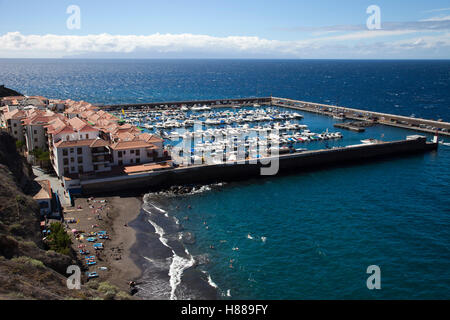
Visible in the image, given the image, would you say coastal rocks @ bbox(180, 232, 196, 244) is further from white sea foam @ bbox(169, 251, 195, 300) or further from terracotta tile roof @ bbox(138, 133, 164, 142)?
terracotta tile roof @ bbox(138, 133, 164, 142)

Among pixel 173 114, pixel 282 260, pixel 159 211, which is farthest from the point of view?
pixel 173 114

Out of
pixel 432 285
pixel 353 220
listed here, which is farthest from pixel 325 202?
pixel 432 285

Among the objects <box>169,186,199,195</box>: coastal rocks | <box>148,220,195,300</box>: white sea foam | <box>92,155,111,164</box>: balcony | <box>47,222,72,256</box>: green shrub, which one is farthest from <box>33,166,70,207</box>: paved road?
<box>148,220,195,300</box>: white sea foam

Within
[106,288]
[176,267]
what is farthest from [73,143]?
[106,288]

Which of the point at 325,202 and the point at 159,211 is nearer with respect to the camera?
the point at 159,211

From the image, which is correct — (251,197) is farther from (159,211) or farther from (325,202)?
(159,211)

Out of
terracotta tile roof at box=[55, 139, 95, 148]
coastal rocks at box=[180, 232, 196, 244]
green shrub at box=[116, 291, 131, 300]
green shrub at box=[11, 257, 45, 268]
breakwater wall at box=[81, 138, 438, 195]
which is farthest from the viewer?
breakwater wall at box=[81, 138, 438, 195]
